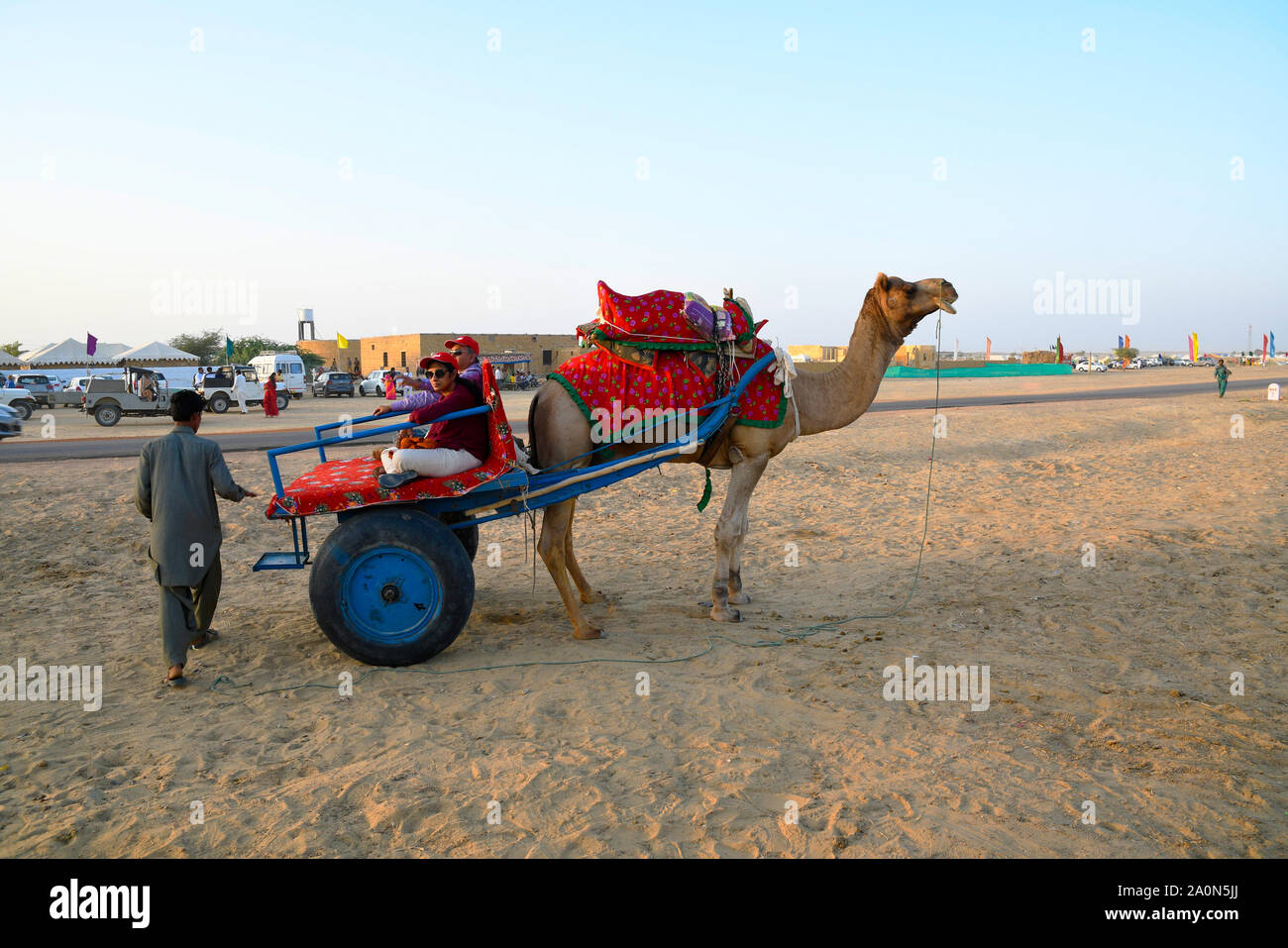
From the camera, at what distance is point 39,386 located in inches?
1495

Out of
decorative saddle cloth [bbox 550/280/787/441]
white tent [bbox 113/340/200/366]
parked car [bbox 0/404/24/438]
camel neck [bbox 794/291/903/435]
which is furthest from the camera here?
white tent [bbox 113/340/200/366]

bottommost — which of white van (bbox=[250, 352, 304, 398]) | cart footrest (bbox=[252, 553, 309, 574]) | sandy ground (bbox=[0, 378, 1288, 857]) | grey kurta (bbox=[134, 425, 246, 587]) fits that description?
sandy ground (bbox=[0, 378, 1288, 857])

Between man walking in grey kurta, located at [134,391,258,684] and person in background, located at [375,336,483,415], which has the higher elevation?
person in background, located at [375,336,483,415]

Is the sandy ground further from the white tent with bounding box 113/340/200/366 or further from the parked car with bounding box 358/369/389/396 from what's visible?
the white tent with bounding box 113/340/200/366

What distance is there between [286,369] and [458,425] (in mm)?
42836

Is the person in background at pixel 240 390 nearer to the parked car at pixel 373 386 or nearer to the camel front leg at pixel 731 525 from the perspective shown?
the parked car at pixel 373 386

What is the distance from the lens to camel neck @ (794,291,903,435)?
7.38 metres

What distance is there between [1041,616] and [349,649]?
5.43 m

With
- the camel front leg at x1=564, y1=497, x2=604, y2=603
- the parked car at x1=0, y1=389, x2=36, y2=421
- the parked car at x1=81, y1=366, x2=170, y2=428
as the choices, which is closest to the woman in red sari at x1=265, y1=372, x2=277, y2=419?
the parked car at x1=81, y1=366, x2=170, y2=428

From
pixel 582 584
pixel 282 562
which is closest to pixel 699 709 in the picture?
pixel 582 584

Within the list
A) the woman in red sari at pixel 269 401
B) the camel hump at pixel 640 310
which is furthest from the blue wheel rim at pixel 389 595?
the woman in red sari at pixel 269 401

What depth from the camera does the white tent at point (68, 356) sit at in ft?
191

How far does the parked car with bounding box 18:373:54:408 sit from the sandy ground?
102ft
